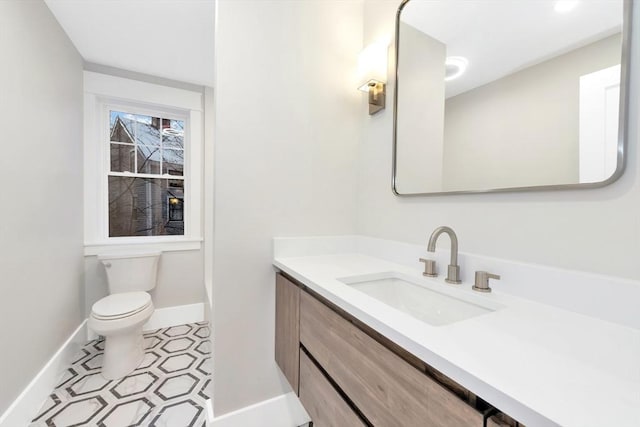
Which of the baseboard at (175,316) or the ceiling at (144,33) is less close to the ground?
the ceiling at (144,33)

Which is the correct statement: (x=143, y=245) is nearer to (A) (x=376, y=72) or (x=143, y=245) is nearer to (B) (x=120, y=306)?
(B) (x=120, y=306)

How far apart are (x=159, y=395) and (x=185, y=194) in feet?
5.51

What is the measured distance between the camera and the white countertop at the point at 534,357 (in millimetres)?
356

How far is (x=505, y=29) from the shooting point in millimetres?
888

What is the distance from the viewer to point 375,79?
134cm

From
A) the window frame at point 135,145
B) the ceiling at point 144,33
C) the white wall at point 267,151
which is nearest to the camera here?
the white wall at point 267,151

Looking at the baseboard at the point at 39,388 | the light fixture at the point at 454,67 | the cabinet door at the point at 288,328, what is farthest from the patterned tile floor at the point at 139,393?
the light fixture at the point at 454,67

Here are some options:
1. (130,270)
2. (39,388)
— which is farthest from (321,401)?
(130,270)

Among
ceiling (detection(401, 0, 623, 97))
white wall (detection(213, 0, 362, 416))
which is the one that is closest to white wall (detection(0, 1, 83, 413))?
white wall (detection(213, 0, 362, 416))

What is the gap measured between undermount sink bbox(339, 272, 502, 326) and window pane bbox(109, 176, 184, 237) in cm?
218

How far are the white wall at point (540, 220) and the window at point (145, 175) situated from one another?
2112mm

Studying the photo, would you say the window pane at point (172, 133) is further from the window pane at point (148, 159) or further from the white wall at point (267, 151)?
the white wall at point (267, 151)

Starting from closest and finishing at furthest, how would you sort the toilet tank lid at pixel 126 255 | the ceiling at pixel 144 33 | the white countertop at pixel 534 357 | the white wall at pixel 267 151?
the white countertop at pixel 534 357, the white wall at pixel 267 151, the ceiling at pixel 144 33, the toilet tank lid at pixel 126 255

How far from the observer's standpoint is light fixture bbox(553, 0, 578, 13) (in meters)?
0.73
